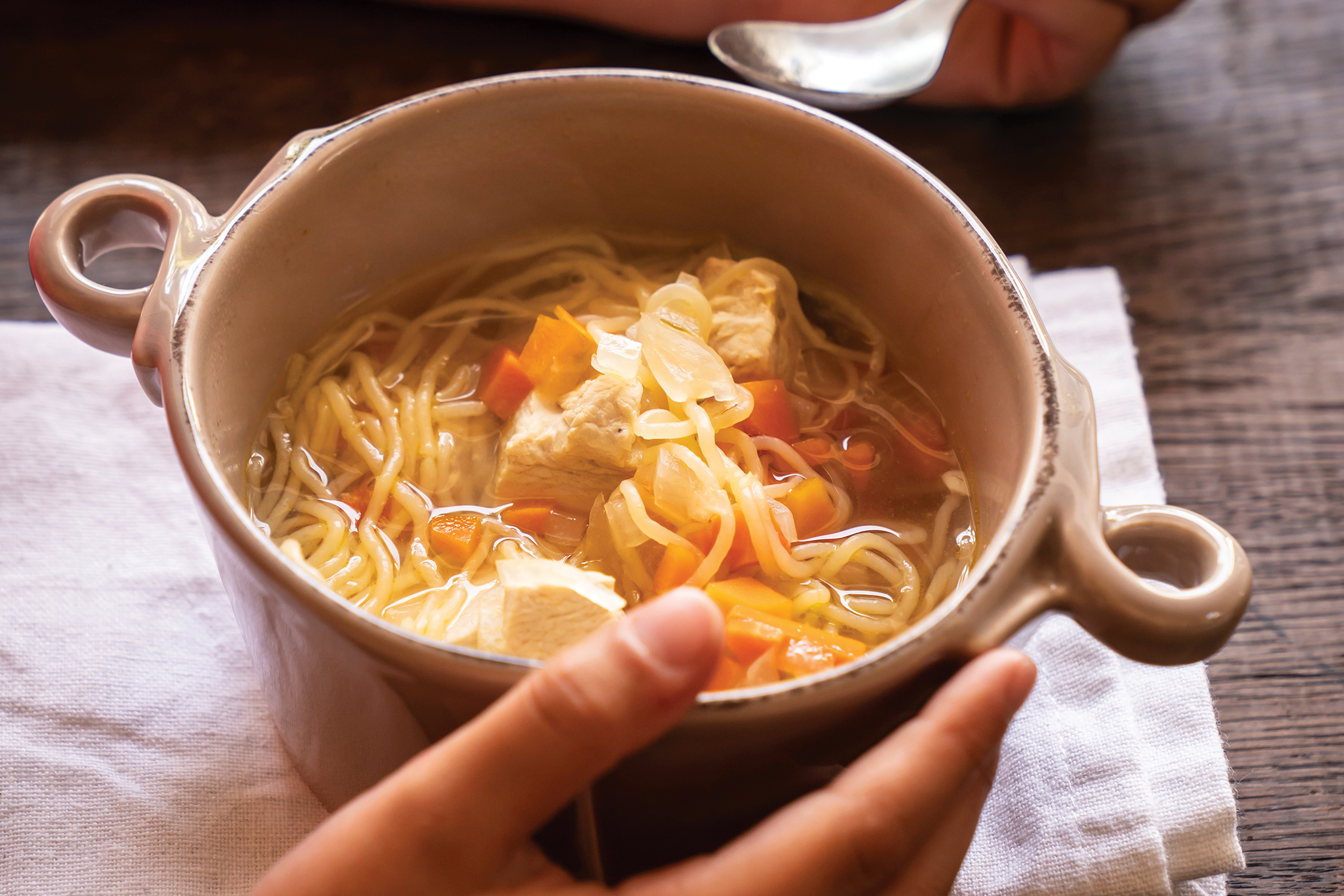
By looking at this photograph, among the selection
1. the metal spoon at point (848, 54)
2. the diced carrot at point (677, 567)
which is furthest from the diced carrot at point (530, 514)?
the metal spoon at point (848, 54)

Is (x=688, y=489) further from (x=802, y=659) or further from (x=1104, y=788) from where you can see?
(x=1104, y=788)

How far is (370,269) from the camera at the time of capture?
1.66 metres

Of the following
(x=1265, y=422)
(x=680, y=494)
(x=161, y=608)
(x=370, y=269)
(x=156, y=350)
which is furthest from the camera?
(x=1265, y=422)

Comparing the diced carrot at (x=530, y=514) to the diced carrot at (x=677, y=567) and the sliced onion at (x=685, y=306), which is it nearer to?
the diced carrot at (x=677, y=567)

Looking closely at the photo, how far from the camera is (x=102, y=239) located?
134 centimetres

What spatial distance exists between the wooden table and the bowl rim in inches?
31.6

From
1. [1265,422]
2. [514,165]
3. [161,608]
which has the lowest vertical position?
[1265,422]

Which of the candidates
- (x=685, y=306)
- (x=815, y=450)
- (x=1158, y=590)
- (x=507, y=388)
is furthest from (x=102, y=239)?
(x=1158, y=590)

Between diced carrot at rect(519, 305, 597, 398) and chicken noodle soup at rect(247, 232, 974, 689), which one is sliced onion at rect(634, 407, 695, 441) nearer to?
chicken noodle soup at rect(247, 232, 974, 689)

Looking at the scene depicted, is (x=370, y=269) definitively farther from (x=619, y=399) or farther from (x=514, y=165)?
(x=619, y=399)

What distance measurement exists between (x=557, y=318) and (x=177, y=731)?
81 centimetres

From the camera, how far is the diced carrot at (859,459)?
1567 mm

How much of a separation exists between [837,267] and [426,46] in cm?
144

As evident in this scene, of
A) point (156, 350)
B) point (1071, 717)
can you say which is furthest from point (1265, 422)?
point (156, 350)
